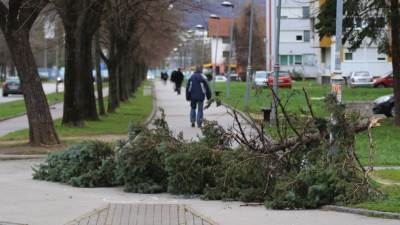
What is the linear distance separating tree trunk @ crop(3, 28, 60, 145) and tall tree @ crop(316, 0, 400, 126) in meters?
10.00

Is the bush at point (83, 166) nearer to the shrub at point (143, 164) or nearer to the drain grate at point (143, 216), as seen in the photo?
the shrub at point (143, 164)

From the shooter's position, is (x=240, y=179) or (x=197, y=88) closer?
(x=240, y=179)

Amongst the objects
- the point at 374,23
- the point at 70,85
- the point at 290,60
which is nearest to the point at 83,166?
the point at 70,85

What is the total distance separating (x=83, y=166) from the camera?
11.9m

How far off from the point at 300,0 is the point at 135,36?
1514 cm

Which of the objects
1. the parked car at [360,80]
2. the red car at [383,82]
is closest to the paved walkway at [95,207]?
the red car at [383,82]

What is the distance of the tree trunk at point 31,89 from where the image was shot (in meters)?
16.5

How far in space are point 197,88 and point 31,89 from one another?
6.67 meters

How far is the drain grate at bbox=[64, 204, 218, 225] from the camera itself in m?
8.52

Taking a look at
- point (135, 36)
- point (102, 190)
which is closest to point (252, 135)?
point (102, 190)

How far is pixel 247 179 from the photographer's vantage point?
1034 cm

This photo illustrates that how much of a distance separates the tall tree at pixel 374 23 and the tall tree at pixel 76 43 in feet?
24.7

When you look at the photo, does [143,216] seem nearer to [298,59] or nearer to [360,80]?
[360,80]

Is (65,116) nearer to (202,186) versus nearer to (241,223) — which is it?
(202,186)
